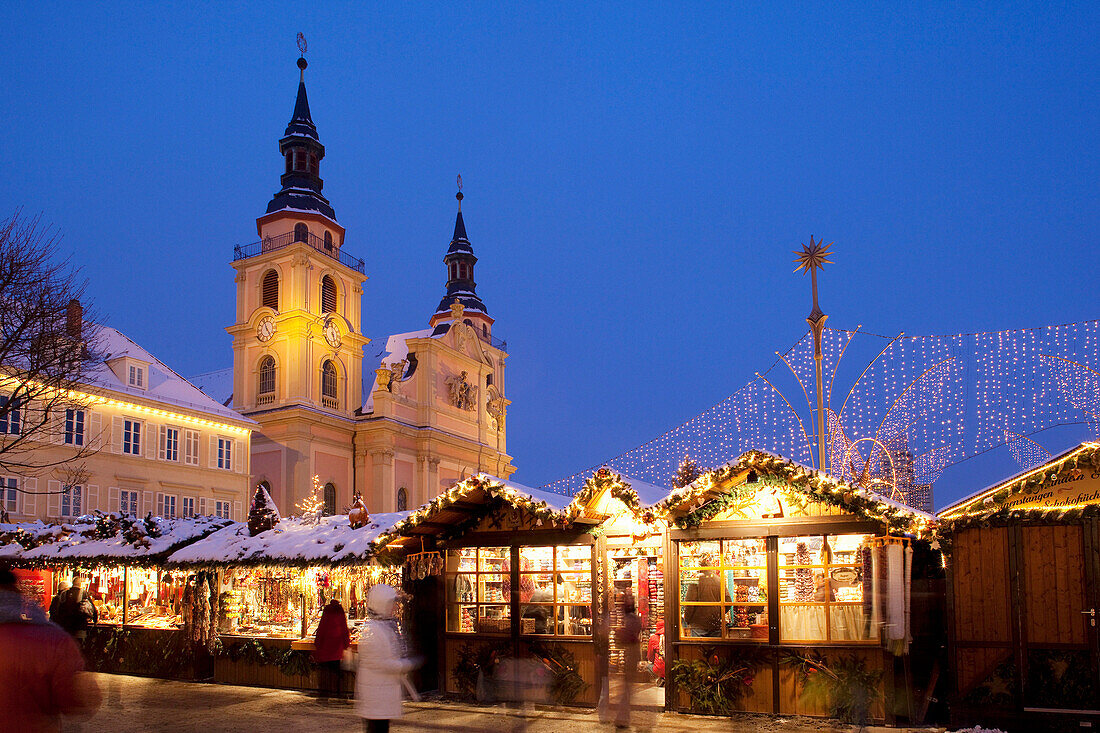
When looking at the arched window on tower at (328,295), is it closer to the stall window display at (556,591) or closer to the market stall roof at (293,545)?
the market stall roof at (293,545)

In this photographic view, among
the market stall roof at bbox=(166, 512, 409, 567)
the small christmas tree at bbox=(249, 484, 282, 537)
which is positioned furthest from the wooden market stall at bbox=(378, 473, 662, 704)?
the small christmas tree at bbox=(249, 484, 282, 537)

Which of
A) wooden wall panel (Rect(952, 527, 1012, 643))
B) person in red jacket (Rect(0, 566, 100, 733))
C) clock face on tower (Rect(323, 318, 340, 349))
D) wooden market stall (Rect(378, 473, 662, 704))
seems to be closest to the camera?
person in red jacket (Rect(0, 566, 100, 733))

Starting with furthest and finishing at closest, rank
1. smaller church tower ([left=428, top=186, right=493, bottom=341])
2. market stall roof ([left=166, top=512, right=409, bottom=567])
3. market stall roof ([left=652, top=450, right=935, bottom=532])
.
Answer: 1. smaller church tower ([left=428, top=186, right=493, bottom=341])
2. market stall roof ([left=166, top=512, right=409, bottom=567])
3. market stall roof ([left=652, top=450, right=935, bottom=532])

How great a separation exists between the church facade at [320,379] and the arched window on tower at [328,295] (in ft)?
0.18

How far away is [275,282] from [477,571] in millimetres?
36965

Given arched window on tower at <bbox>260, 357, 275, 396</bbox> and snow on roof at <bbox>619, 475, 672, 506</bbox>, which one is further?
arched window on tower at <bbox>260, 357, 275, 396</bbox>

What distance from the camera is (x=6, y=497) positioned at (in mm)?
29016

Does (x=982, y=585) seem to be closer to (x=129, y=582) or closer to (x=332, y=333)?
(x=129, y=582)

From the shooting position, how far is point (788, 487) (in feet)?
39.7

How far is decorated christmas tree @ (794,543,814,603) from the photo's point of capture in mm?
11945

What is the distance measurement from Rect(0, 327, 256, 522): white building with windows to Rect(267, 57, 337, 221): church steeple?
15190mm

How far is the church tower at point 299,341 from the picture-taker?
1778 inches

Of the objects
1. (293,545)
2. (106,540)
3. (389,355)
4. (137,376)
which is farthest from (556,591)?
(389,355)

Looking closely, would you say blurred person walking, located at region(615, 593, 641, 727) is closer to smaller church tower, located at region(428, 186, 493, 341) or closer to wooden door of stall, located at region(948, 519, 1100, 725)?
wooden door of stall, located at region(948, 519, 1100, 725)
